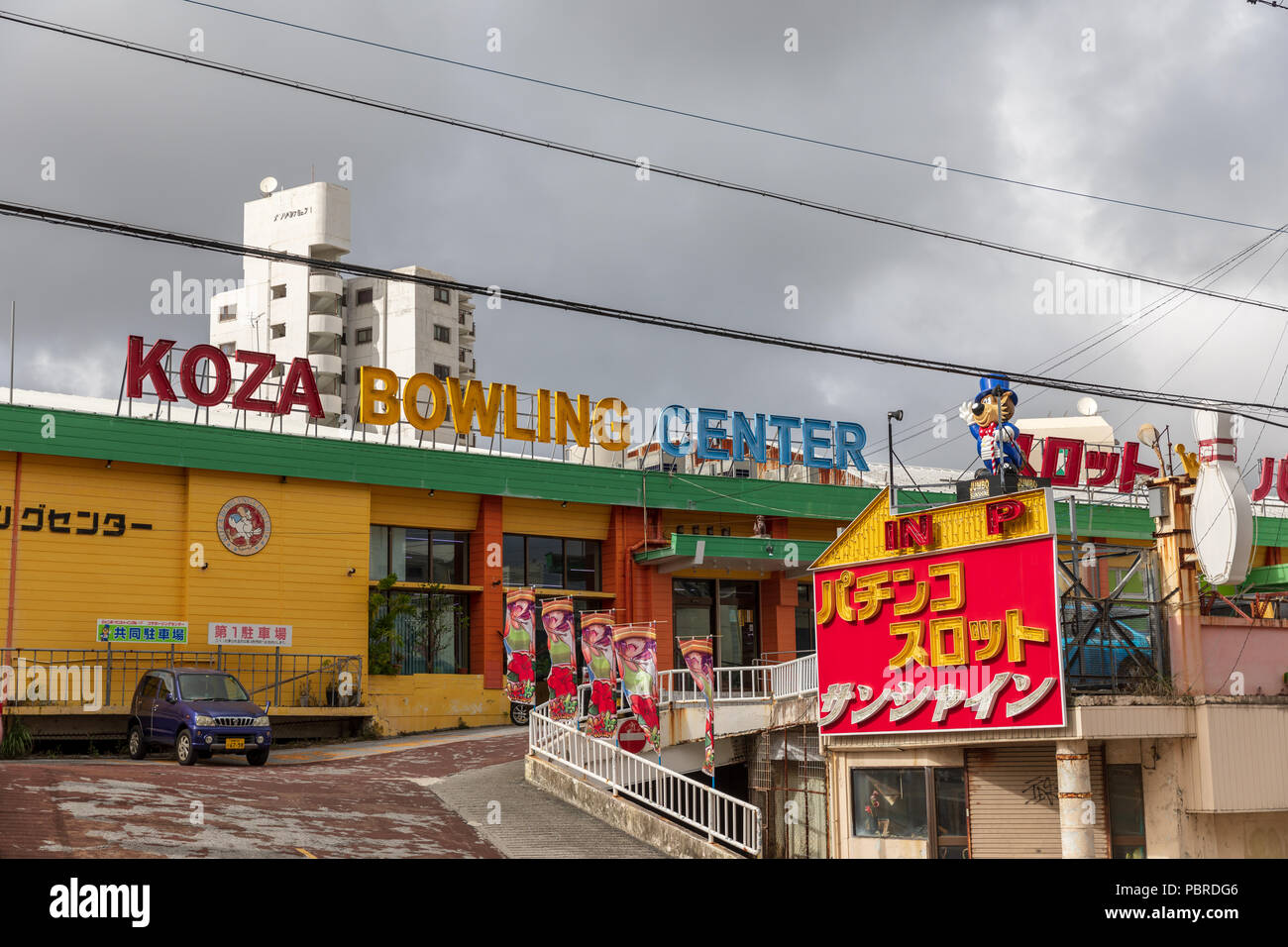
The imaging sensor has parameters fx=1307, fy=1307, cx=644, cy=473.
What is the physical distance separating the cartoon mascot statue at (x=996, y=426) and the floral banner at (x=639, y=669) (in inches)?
284

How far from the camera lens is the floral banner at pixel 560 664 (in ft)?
85.6

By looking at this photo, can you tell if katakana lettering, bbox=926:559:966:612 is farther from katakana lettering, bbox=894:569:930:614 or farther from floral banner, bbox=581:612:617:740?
floral banner, bbox=581:612:617:740

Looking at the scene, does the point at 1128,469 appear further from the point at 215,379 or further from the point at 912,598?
the point at 215,379

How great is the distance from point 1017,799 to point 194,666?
1993cm

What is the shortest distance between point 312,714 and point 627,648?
10.8m

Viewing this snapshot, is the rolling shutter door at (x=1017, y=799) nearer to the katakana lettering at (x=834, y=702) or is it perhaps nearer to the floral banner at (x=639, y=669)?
the katakana lettering at (x=834, y=702)

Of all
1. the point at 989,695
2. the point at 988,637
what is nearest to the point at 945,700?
the point at 989,695

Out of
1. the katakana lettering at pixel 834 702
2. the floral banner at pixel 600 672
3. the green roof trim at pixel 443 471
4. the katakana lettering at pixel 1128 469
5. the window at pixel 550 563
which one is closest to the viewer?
the katakana lettering at pixel 834 702

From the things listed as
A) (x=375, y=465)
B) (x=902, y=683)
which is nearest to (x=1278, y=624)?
(x=902, y=683)

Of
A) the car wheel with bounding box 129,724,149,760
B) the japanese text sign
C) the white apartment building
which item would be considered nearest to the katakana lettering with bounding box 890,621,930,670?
the car wheel with bounding box 129,724,149,760

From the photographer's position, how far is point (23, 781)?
2062 cm

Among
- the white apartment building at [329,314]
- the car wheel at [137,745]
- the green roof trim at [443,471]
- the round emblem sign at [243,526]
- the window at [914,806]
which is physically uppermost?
the white apartment building at [329,314]

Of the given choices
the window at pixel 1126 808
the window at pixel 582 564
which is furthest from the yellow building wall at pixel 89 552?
the window at pixel 1126 808
